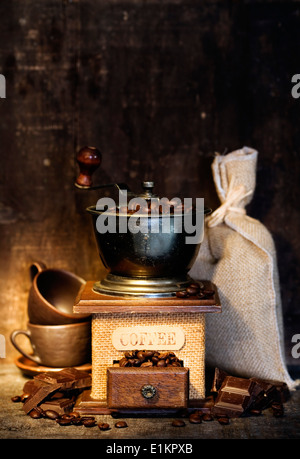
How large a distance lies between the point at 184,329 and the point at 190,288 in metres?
0.15

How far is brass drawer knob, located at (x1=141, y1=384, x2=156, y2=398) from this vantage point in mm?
1969

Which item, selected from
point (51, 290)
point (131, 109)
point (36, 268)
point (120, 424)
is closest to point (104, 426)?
point (120, 424)

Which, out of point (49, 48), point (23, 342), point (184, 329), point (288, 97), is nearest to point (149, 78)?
point (49, 48)

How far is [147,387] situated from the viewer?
197cm

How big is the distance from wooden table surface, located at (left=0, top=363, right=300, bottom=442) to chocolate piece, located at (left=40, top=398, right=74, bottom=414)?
2.0 inches

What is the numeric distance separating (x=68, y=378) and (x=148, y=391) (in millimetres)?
341

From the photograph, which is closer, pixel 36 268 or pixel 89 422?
pixel 89 422

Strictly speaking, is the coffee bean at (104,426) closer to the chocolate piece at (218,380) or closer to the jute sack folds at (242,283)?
the chocolate piece at (218,380)

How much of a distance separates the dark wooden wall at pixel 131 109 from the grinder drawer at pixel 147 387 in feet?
2.54

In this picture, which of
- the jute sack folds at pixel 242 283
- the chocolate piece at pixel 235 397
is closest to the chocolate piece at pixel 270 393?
the chocolate piece at pixel 235 397

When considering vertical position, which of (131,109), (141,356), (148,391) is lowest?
(148,391)

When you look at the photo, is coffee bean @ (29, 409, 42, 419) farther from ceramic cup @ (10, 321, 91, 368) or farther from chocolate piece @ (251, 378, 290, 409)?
chocolate piece @ (251, 378, 290, 409)

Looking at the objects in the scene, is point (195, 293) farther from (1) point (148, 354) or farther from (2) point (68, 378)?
(2) point (68, 378)

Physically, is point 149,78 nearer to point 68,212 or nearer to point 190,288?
point 68,212
